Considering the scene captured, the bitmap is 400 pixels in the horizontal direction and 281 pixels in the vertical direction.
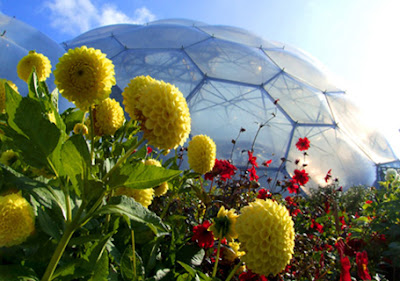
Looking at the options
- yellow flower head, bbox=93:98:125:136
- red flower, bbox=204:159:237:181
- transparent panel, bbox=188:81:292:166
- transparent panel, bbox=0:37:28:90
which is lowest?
yellow flower head, bbox=93:98:125:136

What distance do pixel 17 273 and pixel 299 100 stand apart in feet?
26.0

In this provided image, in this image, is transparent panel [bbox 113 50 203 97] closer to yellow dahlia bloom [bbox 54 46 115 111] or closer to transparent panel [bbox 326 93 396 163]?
transparent panel [bbox 326 93 396 163]

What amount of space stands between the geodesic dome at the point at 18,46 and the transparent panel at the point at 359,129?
7421 millimetres

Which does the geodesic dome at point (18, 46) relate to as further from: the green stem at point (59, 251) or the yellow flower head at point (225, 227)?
the green stem at point (59, 251)

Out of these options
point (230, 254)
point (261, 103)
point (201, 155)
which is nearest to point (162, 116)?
point (201, 155)

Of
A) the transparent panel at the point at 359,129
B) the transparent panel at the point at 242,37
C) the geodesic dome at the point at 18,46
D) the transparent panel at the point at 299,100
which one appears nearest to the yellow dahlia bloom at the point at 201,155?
the geodesic dome at the point at 18,46

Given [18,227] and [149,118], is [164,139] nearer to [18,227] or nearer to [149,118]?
[149,118]

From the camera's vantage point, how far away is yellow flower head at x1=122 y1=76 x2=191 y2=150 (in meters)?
0.67

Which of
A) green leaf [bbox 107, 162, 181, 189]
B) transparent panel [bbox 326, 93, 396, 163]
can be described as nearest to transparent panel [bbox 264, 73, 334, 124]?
transparent panel [bbox 326, 93, 396, 163]

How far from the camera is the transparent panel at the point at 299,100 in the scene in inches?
291

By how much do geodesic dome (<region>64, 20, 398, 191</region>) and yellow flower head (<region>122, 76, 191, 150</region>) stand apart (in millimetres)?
5503

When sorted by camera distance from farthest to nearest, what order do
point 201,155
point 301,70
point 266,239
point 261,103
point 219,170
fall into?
1. point 301,70
2. point 261,103
3. point 219,170
4. point 201,155
5. point 266,239

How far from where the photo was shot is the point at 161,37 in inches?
381

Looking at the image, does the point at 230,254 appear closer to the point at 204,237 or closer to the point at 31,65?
the point at 204,237
